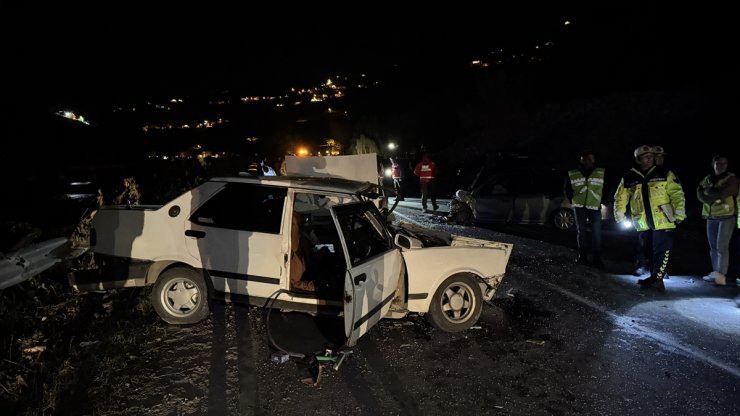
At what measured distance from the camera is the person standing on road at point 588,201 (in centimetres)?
738

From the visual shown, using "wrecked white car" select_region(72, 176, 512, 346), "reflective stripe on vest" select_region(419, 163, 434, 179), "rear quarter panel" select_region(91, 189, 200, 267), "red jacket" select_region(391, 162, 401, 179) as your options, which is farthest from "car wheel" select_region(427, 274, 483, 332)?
"red jacket" select_region(391, 162, 401, 179)

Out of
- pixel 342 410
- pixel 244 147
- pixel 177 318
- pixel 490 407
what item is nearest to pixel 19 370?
pixel 177 318

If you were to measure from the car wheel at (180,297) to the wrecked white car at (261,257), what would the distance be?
0.01 m

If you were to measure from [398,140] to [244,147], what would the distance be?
3275 centimetres

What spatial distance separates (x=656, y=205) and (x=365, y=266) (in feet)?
15.6

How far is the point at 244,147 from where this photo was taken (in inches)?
2441

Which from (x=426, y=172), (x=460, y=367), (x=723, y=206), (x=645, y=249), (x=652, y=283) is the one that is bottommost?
(x=460, y=367)

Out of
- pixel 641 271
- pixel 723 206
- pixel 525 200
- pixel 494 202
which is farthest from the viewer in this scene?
pixel 494 202

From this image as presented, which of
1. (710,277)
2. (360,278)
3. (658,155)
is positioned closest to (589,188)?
(658,155)

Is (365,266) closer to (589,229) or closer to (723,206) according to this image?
(589,229)

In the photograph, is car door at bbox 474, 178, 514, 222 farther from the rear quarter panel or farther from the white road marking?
the rear quarter panel

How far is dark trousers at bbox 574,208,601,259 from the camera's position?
752 centimetres

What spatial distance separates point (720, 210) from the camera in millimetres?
6473

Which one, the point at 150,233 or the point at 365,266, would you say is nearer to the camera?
the point at 365,266
